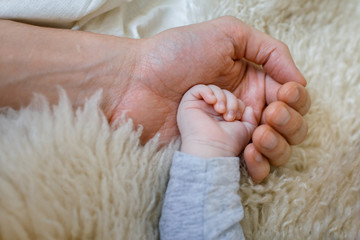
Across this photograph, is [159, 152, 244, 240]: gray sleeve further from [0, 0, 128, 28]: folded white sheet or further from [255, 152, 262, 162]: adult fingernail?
[0, 0, 128, 28]: folded white sheet

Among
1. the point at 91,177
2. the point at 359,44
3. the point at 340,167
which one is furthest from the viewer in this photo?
the point at 359,44

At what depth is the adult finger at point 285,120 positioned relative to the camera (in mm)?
553

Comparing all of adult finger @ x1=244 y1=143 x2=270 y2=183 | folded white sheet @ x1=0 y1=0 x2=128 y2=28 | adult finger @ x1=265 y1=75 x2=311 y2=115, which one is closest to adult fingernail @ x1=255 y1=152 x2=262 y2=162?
adult finger @ x1=244 y1=143 x2=270 y2=183

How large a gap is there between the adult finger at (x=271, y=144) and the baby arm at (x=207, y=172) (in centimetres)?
5

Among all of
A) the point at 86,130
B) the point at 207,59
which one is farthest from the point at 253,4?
the point at 86,130

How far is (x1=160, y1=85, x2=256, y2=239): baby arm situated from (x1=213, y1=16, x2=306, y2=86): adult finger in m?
0.11

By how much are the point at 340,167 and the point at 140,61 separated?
0.44 metres

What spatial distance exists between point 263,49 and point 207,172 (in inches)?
11.3

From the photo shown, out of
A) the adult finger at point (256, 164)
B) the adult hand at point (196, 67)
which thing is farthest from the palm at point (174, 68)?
the adult finger at point (256, 164)

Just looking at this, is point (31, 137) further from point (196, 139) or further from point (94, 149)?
point (196, 139)

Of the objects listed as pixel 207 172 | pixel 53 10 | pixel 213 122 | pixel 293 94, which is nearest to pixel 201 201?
pixel 207 172

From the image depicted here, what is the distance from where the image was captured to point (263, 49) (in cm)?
65

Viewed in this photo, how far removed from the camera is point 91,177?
0.50 m

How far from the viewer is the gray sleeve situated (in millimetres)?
498
